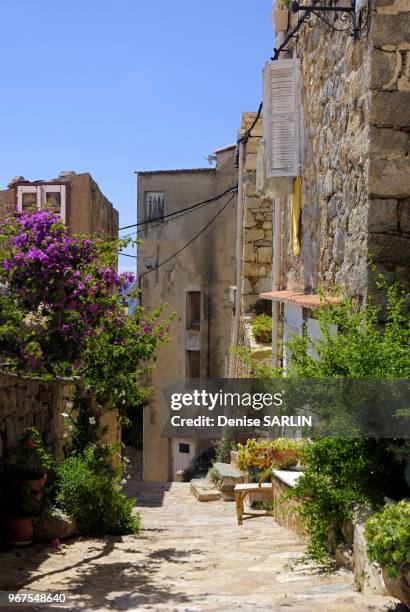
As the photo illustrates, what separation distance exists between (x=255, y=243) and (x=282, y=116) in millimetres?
7410

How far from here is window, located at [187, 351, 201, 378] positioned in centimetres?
2538

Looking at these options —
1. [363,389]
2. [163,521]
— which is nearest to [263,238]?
[163,521]

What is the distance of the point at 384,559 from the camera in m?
4.02

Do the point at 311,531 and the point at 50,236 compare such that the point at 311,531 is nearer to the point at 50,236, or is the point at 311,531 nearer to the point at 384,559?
the point at 384,559

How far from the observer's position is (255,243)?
16.9 metres

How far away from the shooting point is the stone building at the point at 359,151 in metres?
6.50

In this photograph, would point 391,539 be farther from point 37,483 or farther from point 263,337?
point 263,337

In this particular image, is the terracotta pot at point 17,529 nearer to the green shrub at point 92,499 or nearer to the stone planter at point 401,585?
the green shrub at point 92,499

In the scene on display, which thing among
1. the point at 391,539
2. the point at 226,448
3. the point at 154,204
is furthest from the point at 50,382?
the point at 154,204

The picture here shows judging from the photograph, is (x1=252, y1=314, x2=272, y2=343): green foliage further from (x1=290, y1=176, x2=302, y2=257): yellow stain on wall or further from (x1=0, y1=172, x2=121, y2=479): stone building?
(x1=290, y1=176, x2=302, y2=257): yellow stain on wall

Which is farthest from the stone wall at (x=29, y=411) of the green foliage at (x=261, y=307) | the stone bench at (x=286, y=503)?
the green foliage at (x=261, y=307)

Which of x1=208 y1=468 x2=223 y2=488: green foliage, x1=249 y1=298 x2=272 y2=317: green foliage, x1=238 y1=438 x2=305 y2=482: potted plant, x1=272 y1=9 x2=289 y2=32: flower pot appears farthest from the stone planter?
x1=249 y1=298 x2=272 y2=317: green foliage

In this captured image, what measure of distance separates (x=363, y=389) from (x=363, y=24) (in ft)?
11.2

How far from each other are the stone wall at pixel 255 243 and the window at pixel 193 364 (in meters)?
8.79
